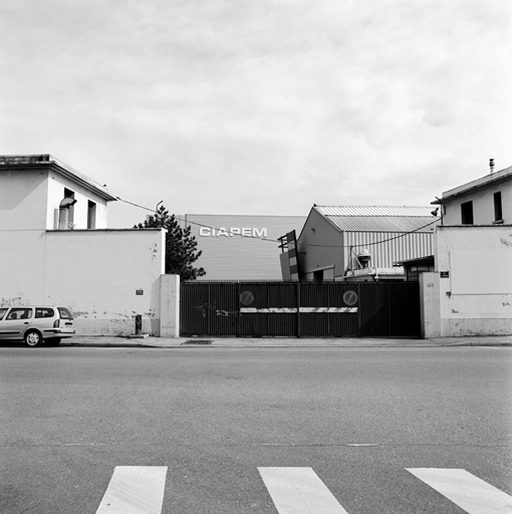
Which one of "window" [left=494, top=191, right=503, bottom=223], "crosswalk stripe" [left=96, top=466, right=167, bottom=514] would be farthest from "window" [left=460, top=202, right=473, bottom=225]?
"crosswalk stripe" [left=96, top=466, right=167, bottom=514]

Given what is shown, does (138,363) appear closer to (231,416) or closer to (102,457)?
(231,416)

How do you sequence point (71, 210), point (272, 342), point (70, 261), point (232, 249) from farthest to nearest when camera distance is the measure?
point (232, 249) → point (71, 210) → point (70, 261) → point (272, 342)

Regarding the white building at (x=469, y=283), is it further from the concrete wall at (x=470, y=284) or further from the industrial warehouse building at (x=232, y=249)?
the industrial warehouse building at (x=232, y=249)

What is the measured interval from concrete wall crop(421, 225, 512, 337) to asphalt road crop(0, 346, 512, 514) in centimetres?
912

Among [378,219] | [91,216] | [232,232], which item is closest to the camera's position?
[91,216]

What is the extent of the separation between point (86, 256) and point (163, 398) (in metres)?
14.7

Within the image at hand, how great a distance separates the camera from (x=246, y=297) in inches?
851

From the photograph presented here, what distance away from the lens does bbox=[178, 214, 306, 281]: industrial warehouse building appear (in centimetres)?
5628

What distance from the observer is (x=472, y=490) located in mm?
4457

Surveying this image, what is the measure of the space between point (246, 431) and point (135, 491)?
220 cm

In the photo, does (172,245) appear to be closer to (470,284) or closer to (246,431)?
(470,284)

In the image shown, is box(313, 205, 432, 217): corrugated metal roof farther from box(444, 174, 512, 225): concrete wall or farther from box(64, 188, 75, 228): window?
box(64, 188, 75, 228): window

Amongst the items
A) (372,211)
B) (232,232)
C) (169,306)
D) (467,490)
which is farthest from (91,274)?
(232,232)

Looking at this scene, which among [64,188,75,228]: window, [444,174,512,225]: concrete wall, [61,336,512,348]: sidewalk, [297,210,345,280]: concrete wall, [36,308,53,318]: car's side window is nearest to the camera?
[36,308,53,318]: car's side window
